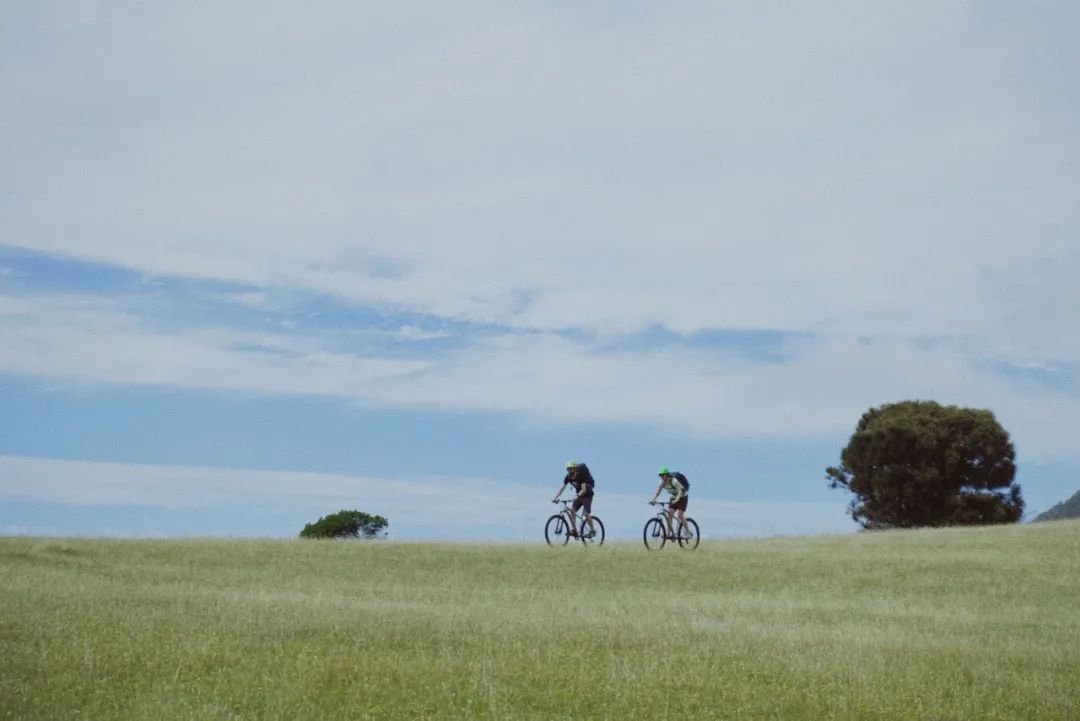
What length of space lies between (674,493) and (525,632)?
16.8 meters

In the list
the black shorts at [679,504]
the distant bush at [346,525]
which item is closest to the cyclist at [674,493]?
the black shorts at [679,504]

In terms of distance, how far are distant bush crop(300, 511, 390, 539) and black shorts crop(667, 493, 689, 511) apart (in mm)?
25094

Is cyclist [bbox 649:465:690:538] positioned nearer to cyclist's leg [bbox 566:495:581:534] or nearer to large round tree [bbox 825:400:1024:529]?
cyclist's leg [bbox 566:495:581:534]

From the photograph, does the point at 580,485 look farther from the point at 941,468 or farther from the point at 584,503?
the point at 941,468

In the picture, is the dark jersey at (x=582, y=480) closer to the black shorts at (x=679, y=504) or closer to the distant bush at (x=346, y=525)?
the black shorts at (x=679, y=504)

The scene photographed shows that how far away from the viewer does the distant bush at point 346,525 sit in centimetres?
5775

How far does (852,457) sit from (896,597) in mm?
40755

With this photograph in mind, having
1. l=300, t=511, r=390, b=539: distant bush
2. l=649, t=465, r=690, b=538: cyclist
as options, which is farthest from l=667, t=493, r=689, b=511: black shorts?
l=300, t=511, r=390, b=539: distant bush

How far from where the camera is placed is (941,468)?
6769cm

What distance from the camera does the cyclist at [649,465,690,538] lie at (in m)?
35.7

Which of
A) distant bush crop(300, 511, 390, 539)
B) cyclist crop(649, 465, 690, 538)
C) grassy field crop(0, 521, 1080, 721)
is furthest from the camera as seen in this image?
distant bush crop(300, 511, 390, 539)

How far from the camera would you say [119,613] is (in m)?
20.3

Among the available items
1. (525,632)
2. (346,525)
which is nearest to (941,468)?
(346,525)

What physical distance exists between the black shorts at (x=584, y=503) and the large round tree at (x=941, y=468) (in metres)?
36.3
